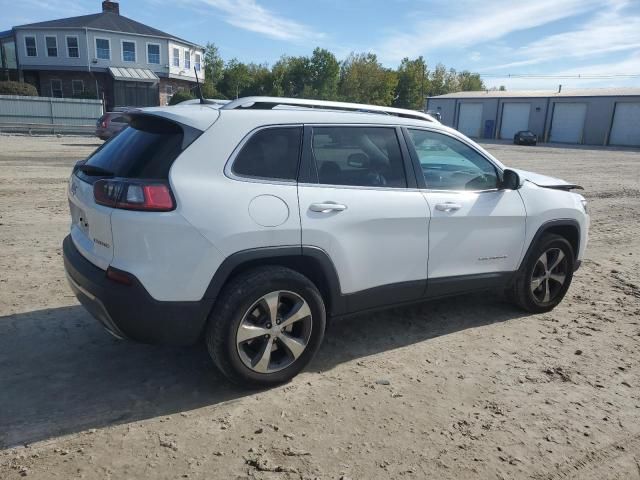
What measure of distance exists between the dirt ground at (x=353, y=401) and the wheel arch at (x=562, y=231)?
0.63 meters

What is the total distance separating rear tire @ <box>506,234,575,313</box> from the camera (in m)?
4.84

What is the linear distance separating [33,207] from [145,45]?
40.5 m

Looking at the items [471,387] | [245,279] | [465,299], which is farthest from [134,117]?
[465,299]

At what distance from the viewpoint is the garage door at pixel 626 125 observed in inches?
1708

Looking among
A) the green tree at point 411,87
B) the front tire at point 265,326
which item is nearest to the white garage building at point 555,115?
the green tree at point 411,87

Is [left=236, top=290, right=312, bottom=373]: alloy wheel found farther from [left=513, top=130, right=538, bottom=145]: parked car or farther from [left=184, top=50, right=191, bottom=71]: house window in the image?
[left=184, top=50, right=191, bottom=71]: house window

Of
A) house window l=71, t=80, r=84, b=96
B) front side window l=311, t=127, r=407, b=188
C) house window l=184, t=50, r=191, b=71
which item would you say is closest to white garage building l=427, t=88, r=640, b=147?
house window l=184, t=50, r=191, b=71

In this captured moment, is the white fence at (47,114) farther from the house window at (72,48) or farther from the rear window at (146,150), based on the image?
the rear window at (146,150)

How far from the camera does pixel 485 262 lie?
178 inches

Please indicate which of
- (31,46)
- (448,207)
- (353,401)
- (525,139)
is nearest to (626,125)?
(525,139)

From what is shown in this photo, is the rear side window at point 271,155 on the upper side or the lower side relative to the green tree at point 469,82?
lower

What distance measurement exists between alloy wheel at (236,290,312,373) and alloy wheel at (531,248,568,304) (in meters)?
2.53

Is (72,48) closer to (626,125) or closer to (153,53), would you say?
(153,53)

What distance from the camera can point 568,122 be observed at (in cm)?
4791
